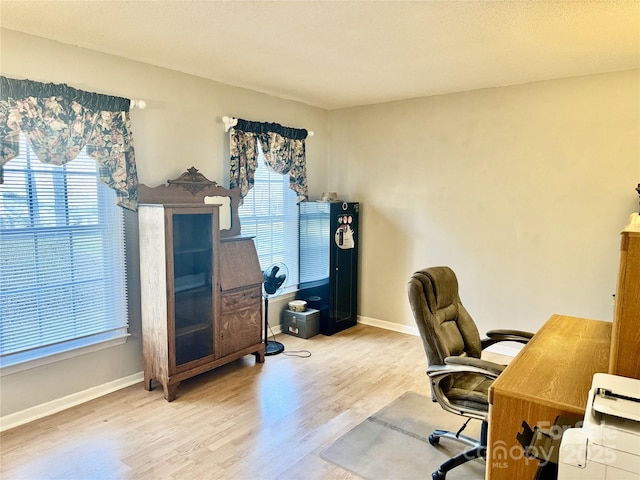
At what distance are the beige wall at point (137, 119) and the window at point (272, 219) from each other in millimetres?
441

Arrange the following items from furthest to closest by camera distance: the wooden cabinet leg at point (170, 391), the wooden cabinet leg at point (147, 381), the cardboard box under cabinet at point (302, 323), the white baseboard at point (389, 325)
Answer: the white baseboard at point (389, 325) < the cardboard box under cabinet at point (302, 323) < the wooden cabinet leg at point (147, 381) < the wooden cabinet leg at point (170, 391)

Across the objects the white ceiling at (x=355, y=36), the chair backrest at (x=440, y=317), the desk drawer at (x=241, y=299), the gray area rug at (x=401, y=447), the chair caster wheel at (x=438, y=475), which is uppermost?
the white ceiling at (x=355, y=36)

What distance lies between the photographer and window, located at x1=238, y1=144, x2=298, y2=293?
171 inches

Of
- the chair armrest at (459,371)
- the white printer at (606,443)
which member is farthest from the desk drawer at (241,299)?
the white printer at (606,443)

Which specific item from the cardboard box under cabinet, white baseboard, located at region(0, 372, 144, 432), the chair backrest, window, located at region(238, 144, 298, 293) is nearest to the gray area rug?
the chair backrest

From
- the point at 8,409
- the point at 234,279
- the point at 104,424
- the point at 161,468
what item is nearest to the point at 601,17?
the point at 234,279

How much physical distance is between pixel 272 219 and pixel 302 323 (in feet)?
3.82

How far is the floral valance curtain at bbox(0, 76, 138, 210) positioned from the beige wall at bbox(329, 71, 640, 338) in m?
2.64

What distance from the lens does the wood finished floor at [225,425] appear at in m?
2.36

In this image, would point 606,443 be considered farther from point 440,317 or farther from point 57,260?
point 57,260

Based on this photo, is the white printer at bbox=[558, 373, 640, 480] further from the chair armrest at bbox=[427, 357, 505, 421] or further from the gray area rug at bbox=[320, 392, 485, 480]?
the gray area rug at bbox=[320, 392, 485, 480]

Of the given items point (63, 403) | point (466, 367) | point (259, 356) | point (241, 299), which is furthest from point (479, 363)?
point (63, 403)

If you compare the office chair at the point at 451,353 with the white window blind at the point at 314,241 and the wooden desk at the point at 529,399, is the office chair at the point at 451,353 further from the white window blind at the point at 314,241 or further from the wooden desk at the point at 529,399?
the white window blind at the point at 314,241

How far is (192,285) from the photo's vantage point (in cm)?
342
